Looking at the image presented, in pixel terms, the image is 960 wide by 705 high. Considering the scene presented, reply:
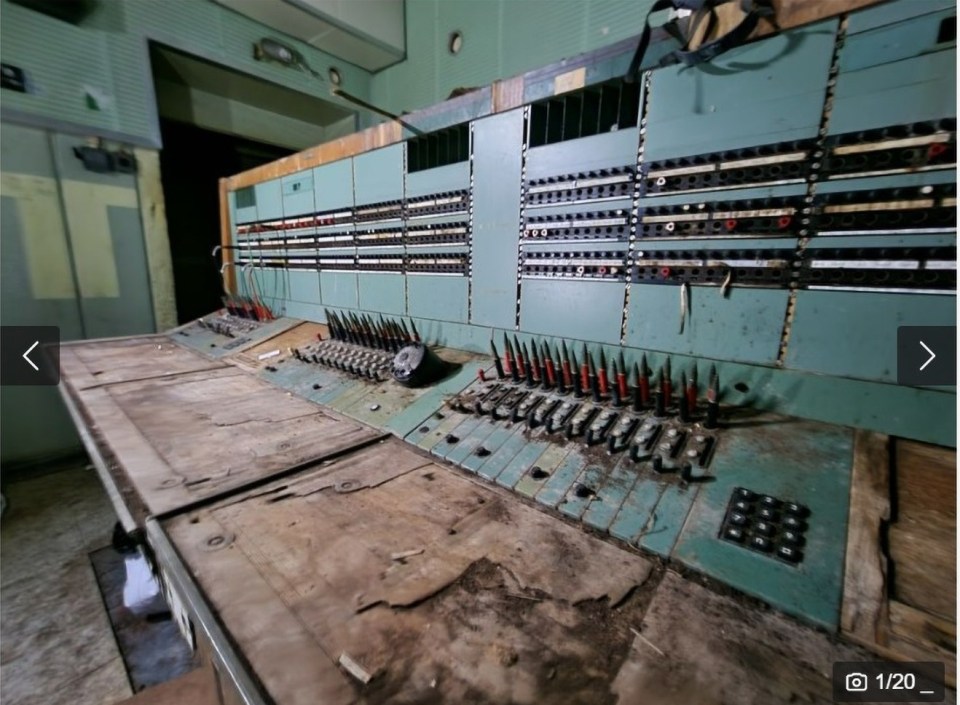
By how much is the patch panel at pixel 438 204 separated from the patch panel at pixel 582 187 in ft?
1.37

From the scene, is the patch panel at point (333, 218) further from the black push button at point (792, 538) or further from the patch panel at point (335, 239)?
the black push button at point (792, 538)

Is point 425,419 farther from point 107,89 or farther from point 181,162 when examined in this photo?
point 181,162

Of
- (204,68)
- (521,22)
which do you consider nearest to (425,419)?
(521,22)

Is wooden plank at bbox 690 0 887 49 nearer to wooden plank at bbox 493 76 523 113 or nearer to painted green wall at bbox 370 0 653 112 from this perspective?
wooden plank at bbox 493 76 523 113

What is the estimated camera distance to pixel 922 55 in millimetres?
1032

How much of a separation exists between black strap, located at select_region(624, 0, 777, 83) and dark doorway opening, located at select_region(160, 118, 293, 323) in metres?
4.43

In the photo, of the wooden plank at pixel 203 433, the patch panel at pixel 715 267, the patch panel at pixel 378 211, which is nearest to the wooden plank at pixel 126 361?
the wooden plank at pixel 203 433

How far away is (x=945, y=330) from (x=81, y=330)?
5.42m

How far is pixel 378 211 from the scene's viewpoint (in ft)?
8.66

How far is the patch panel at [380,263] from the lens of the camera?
259 centimetres

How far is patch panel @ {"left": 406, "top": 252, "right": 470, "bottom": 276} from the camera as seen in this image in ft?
7.22

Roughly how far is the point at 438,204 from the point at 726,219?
4.86 feet

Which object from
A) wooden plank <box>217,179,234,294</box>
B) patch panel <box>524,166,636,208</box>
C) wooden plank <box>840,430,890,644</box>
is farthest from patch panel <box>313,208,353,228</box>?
wooden plank <box>840,430,890,644</box>

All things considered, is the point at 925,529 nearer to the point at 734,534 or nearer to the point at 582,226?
the point at 734,534
